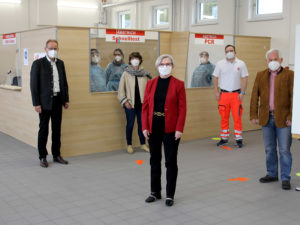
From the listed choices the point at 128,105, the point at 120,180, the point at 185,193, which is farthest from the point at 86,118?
the point at 185,193

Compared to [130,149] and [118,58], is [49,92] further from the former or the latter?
[130,149]

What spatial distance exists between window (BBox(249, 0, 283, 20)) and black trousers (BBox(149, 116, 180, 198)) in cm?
553

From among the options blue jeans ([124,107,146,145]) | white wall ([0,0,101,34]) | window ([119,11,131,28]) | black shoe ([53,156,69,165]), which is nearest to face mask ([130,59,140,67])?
blue jeans ([124,107,146,145])

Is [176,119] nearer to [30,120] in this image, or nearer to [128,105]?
[128,105]

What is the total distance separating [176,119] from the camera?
3717 millimetres

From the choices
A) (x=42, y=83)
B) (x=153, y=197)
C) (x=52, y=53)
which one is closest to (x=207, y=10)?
(x=52, y=53)

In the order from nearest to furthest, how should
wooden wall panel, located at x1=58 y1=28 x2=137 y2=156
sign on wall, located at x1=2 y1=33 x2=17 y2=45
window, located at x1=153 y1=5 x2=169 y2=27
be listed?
wooden wall panel, located at x1=58 y1=28 x2=137 y2=156
sign on wall, located at x1=2 y1=33 x2=17 y2=45
window, located at x1=153 y1=5 x2=169 y2=27

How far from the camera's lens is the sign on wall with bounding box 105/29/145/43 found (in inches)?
235

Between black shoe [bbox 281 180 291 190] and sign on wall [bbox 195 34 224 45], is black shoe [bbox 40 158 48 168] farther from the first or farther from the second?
sign on wall [bbox 195 34 224 45]

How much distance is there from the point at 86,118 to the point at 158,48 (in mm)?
1726

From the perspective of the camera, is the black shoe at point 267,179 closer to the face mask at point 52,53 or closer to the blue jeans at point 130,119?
the blue jeans at point 130,119

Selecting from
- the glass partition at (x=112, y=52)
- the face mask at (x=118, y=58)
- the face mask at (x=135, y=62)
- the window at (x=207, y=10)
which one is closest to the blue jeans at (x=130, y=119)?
the glass partition at (x=112, y=52)

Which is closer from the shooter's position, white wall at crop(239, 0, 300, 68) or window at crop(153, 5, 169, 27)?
white wall at crop(239, 0, 300, 68)

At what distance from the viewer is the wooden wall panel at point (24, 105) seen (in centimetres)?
591
